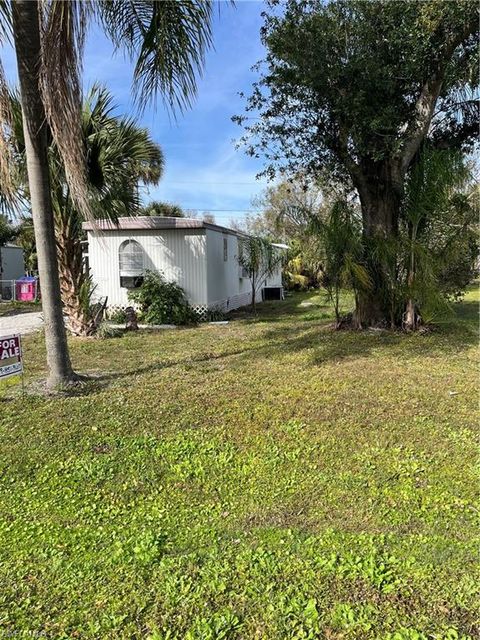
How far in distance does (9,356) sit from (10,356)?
1 centimetres

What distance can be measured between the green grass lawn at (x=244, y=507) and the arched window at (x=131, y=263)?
21.9 feet

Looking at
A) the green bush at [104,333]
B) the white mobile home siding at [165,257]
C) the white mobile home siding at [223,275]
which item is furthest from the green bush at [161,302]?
the green bush at [104,333]

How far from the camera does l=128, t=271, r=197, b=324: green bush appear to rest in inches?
438

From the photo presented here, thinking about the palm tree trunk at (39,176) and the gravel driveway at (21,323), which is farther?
the gravel driveway at (21,323)

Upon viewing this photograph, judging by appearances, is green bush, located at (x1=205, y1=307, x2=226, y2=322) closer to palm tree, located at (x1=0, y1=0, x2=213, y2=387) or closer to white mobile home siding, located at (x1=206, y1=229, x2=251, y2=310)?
white mobile home siding, located at (x1=206, y1=229, x2=251, y2=310)

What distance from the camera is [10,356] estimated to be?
193 inches

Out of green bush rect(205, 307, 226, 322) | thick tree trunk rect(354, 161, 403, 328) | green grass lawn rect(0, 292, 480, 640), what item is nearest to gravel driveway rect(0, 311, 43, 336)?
green bush rect(205, 307, 226, 322)

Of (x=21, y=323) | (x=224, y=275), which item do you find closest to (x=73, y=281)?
(x=21, y=323)

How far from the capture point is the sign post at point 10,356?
4.83m

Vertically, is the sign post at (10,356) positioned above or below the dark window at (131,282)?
below

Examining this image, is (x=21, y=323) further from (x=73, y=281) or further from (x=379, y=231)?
(x=379, y=231)

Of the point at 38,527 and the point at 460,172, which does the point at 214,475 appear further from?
the point at 460,172

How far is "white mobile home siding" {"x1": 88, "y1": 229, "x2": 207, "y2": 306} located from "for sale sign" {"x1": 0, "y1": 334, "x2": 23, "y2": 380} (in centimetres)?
685

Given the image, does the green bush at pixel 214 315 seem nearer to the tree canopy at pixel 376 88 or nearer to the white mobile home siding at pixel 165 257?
the white mobile home siding at pixel 165 257
